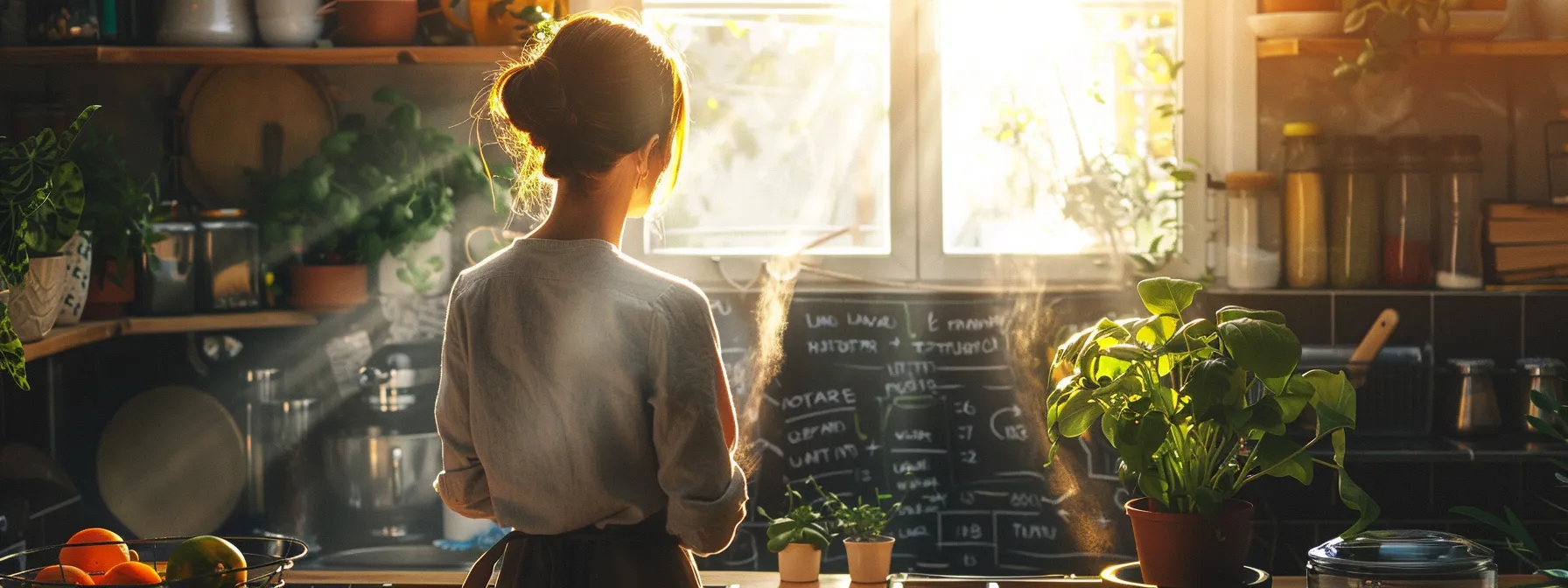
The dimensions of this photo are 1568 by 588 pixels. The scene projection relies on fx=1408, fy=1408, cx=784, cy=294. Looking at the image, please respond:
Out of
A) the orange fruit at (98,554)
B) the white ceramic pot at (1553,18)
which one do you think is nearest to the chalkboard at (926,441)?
the white ceramic pot at (1553,18)

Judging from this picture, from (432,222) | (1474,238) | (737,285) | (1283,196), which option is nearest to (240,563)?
(432,222)

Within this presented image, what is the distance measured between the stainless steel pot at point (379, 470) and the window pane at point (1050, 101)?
1150mm

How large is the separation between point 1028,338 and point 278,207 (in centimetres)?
148

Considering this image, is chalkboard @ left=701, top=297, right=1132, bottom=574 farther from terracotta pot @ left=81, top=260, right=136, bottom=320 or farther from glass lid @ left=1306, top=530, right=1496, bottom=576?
glass lid @ left=1306, top=530, right=1496, bottom=576

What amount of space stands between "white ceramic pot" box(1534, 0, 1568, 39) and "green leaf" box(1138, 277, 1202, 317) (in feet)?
5.24

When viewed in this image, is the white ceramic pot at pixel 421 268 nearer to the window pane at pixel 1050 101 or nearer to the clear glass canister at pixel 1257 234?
the window pane at pixel 1050 101

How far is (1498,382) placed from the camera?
277 centimetres

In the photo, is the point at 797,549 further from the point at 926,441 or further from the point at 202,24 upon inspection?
the point at 202,24

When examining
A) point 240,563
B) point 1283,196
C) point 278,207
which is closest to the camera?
point 240,563

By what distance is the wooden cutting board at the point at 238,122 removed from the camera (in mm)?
2799

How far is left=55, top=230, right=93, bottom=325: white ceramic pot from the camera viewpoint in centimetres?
224

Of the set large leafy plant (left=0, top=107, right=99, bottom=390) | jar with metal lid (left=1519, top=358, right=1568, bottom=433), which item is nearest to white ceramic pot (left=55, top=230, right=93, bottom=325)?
large leafy plant (left=0, top=107, right=99, bottom=390)

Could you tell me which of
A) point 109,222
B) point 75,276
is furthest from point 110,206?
point 75,276

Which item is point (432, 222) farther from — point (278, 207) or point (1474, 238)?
point (1474, 238)
